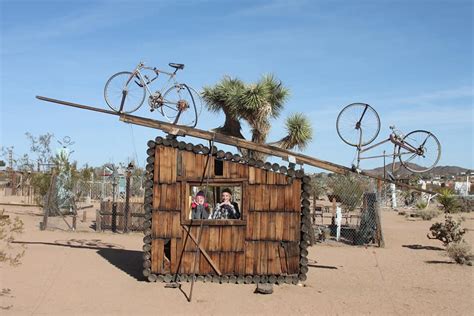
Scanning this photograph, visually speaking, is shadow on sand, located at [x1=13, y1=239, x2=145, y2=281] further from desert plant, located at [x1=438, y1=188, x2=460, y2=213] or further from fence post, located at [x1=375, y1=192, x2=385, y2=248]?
desert plant, located at [x1=438, y1=188, x2=460, y2=213]

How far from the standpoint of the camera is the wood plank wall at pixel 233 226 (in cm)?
1091

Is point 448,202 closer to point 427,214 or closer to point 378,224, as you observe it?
point 427,214

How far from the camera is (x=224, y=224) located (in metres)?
11.0

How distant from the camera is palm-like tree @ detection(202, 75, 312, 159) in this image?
18156 millimetres

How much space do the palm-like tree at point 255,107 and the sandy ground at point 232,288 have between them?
4713 mm

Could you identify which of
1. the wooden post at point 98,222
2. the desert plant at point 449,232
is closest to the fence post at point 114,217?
the wooden post at point 98,222

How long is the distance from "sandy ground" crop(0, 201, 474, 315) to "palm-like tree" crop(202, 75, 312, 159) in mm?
4713

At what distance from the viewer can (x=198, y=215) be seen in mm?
11109

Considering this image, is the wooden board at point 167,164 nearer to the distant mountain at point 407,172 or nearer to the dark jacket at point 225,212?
the dark jacket at point 225,212

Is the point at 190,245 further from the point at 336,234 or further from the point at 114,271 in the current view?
the point at 336,234

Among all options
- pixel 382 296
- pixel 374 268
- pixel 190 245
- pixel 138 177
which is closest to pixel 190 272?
pixel 190 245

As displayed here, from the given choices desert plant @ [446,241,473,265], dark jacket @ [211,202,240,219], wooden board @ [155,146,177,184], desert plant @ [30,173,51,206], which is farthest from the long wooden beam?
desert plant @ [30,173,51,206]

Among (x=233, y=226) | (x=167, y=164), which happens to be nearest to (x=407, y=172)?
(x=233, y=226)

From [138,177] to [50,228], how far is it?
16.5 meters
